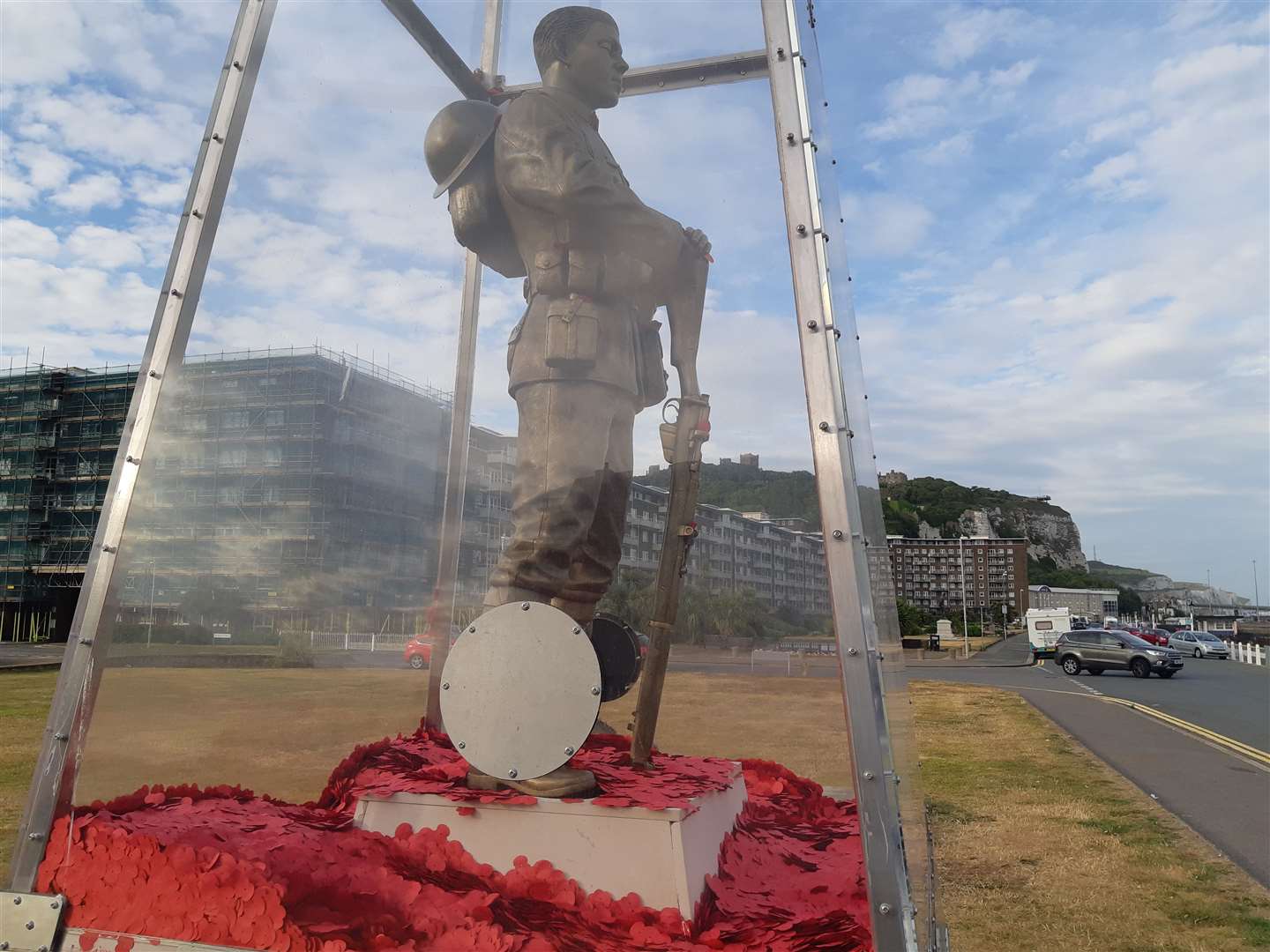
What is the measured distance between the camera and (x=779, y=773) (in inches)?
122

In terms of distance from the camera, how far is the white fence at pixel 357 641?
3271mm

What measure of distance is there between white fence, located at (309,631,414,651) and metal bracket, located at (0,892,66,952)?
122 cm

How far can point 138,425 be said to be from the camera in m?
2.38

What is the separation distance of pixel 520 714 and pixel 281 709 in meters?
1.20

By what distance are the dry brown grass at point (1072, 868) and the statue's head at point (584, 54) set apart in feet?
10.5

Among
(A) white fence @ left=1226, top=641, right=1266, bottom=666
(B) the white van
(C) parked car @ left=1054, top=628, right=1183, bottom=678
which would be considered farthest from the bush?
(A) white fence @ left=1226, top=641, right=1266, bottom=666

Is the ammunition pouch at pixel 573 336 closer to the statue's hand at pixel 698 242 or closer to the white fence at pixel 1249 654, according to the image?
the statue's hand at pixel 698 242

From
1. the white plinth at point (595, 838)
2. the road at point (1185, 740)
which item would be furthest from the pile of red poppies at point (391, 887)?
the road at point (1185, 740)

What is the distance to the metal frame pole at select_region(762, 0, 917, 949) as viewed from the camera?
5.41 ft

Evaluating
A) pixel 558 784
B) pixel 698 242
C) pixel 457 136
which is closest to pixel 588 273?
pixel 698 242

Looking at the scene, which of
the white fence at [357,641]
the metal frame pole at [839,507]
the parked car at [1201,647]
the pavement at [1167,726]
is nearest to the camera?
the metal frame pole at [839,507]

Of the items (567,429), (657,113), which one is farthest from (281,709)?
(657,113)

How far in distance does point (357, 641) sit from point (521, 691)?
4.60 ft

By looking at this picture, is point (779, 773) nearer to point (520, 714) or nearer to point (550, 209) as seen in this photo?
point (520, 714)
